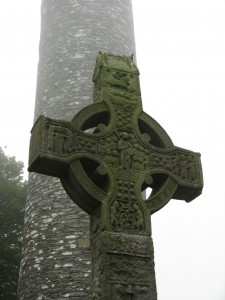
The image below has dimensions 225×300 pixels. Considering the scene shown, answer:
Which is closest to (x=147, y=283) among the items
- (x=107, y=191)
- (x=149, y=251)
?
(x=149, y=251)

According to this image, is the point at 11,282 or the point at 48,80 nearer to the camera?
the point at 48,80

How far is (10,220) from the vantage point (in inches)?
620

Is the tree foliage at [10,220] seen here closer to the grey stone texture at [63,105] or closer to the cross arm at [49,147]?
the grey stone texture at [63,105]

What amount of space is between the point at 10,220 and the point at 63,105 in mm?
6291

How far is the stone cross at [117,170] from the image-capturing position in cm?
351

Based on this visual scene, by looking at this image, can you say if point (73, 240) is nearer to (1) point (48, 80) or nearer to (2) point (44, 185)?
(2) point (44, 185)

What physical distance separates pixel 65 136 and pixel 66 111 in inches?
273

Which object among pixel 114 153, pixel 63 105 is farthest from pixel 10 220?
pixel 114 153

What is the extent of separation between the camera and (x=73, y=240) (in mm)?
8969

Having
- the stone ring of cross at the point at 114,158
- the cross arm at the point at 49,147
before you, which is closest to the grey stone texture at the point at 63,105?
the stone ring of cross at the point at 114,158

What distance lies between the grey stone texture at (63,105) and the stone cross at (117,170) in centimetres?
486

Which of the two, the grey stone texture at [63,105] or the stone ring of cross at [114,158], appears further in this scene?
the grey stone texture at [63,105]

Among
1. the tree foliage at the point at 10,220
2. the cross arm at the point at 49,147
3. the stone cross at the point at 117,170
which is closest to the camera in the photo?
the stone cross at the point at 117,170

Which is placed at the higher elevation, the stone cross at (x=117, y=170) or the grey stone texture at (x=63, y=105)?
the grey stone texture at (x=63, y=105)
